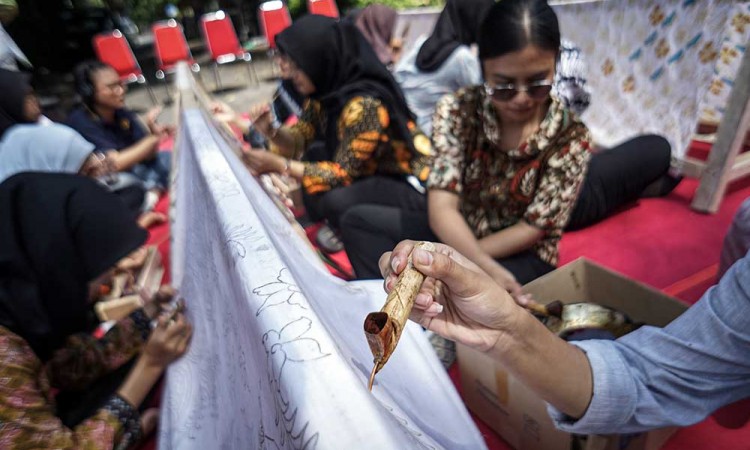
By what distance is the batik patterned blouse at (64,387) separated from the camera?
856 millimetres

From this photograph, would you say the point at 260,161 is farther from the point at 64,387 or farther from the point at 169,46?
the point at 169,46

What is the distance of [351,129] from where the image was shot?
1.97m

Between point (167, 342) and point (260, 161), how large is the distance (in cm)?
95

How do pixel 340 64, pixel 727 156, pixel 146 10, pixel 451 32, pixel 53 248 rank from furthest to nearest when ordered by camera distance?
pixel 146 10
pixel 451 32
pixel 340 64
pixel 727 156
pixel 53 248

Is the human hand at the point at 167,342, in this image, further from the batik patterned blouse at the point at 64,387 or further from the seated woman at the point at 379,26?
the seated woman at the point at 379,26

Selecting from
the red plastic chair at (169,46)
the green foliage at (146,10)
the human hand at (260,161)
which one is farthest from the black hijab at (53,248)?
the green foliage at (146,10)

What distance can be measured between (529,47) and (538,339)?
85 centimetres

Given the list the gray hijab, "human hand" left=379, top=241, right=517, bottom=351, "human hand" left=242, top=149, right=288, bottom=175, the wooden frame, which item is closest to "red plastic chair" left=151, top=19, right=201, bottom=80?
the gray hijab

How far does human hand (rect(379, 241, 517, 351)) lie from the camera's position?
0.62 meters

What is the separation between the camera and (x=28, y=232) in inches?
50.0

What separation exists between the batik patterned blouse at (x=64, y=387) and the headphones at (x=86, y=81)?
233 centimetres

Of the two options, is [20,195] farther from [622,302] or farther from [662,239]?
[662,239]

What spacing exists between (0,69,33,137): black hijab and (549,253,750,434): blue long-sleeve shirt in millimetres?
3169

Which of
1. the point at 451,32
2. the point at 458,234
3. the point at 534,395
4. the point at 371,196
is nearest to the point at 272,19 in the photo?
the point at 451,32
